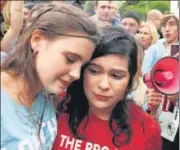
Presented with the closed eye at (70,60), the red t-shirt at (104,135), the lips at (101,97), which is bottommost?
the red t-shirt at (104,135)

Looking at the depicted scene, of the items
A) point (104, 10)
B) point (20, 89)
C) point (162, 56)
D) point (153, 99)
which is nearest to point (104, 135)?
point (20, 89)

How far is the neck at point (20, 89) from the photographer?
76 cm

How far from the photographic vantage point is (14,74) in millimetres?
805

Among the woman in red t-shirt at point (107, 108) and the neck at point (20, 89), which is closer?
the neck at point (20, 89)

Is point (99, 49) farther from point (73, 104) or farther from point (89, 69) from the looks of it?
point (73, 104)

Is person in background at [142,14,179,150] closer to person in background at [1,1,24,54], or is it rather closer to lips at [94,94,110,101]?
lips at [94,94,110,101]

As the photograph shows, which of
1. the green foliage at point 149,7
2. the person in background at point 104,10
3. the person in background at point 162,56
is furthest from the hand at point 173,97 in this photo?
the green foliage at point 149,7

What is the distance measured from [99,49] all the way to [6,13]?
358mm

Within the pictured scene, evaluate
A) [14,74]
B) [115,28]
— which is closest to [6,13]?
[115,28]

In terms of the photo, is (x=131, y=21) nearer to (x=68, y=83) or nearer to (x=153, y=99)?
(x=153, y=99)

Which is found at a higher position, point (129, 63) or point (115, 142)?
point (129, 63)

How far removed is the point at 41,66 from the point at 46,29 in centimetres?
9

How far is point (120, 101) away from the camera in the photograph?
1.13 m

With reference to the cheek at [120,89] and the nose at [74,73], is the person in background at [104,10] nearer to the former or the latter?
the cheek at [120,89]
